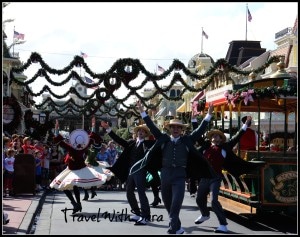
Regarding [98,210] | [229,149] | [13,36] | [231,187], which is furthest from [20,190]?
[13,36]

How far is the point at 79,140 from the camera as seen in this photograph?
13398mm

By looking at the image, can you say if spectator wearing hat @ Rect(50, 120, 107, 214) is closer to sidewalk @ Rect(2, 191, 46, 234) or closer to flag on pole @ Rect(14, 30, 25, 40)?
sidewalk @ Rect(2, 191, 46, 234)

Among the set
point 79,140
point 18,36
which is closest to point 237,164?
point 79,140

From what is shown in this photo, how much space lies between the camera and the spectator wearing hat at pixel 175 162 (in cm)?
987

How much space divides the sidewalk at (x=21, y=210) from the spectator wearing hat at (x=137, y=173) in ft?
6.11

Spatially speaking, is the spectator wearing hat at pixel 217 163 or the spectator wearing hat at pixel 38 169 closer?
the spectator wearing hat at pixel 217 163

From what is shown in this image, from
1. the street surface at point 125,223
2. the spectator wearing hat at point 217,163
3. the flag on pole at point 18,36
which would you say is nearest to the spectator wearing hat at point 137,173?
the street surface at point 125,223

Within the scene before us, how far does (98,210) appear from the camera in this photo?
13867 mm

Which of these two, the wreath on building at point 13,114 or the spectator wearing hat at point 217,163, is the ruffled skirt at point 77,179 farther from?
the wreath on building at point 13,114

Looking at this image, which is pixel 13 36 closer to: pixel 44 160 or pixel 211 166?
pixel 44 160

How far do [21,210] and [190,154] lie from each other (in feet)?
15.2

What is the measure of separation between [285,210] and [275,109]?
3.83 metres

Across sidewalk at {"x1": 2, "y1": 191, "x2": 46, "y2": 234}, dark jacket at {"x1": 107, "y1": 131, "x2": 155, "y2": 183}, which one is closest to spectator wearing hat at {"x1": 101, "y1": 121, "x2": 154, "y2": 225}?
dark jacket at {"x1": 107, "y1": 131, "x2": 155, "y2": 183}

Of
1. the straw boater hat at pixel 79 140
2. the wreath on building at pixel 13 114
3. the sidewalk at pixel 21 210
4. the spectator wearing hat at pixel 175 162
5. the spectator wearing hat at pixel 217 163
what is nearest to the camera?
the spectator wearing hat at pixel 175 162
